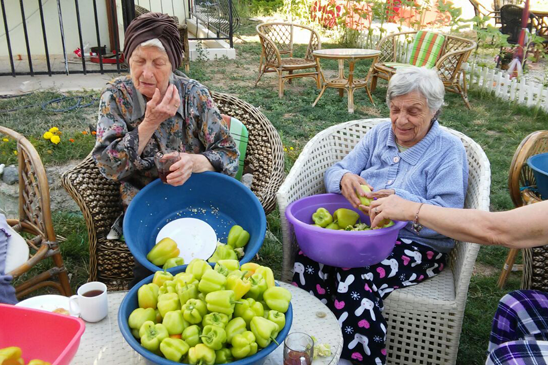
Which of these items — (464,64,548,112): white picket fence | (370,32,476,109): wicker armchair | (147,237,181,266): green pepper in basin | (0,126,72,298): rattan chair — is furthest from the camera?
(370,32,476,109): wicker armchair

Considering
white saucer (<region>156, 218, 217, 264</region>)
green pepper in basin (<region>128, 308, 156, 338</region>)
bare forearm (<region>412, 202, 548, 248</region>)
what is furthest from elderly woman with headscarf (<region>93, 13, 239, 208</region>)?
bare forearm (<region>412, 202, 548, 248</region>)

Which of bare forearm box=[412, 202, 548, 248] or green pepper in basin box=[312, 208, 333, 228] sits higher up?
bare forearm box=[412, 202, 548, 248]

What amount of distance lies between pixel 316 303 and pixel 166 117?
1.10 meters

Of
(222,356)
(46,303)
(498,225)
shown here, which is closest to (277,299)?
(222,356)

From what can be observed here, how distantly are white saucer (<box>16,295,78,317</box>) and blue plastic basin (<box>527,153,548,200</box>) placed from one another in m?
2.17

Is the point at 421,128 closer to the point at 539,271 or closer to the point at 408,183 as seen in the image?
the point at 408,183

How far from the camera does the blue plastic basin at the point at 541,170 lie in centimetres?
240

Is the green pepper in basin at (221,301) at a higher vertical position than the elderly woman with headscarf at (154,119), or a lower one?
lower

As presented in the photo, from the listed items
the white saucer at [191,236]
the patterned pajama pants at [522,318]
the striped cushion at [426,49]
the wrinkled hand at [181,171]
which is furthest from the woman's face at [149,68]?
the striped cushion at [426,49]

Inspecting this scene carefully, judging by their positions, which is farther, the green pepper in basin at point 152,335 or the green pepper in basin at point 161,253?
the green pepper in basin at point 161,253

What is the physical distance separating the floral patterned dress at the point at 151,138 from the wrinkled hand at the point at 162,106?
0.43 ft

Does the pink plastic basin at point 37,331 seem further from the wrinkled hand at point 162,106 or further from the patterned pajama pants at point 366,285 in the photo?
the patterned pajama pants at point 366,285

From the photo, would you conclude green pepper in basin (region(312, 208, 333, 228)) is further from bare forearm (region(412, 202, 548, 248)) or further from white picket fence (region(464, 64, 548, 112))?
white picket fence (region(464, 64, 548, 112))

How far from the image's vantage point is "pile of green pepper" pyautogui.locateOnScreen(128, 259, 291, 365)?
4.84 feet
